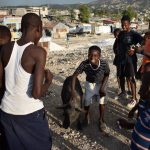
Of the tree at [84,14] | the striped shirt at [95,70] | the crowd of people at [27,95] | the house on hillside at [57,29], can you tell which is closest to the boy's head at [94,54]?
the striped shirt at [95,70]

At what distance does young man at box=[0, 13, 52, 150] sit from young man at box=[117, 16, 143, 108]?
354 centimetres

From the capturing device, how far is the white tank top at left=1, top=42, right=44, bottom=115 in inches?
120

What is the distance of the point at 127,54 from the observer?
6637 mm

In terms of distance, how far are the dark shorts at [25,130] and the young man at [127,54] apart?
11.7 ft

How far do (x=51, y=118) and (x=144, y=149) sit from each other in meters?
3.30

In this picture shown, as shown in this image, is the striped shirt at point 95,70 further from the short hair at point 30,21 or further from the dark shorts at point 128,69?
the short hair at point 30,21

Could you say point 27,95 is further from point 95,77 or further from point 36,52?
point 95,77

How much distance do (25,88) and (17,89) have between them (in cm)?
8

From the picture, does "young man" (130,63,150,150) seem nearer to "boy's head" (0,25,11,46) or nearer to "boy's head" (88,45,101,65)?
"boy's head" (0,25,11,46)

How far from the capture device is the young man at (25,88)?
3041mm

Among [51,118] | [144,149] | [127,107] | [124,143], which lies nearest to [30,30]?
[144,149]

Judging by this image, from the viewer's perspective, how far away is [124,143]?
518 cm

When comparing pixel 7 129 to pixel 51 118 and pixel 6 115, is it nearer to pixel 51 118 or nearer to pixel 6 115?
pixel 6 115

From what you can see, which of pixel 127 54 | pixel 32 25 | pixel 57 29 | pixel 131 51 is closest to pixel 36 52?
pixel 32 25
